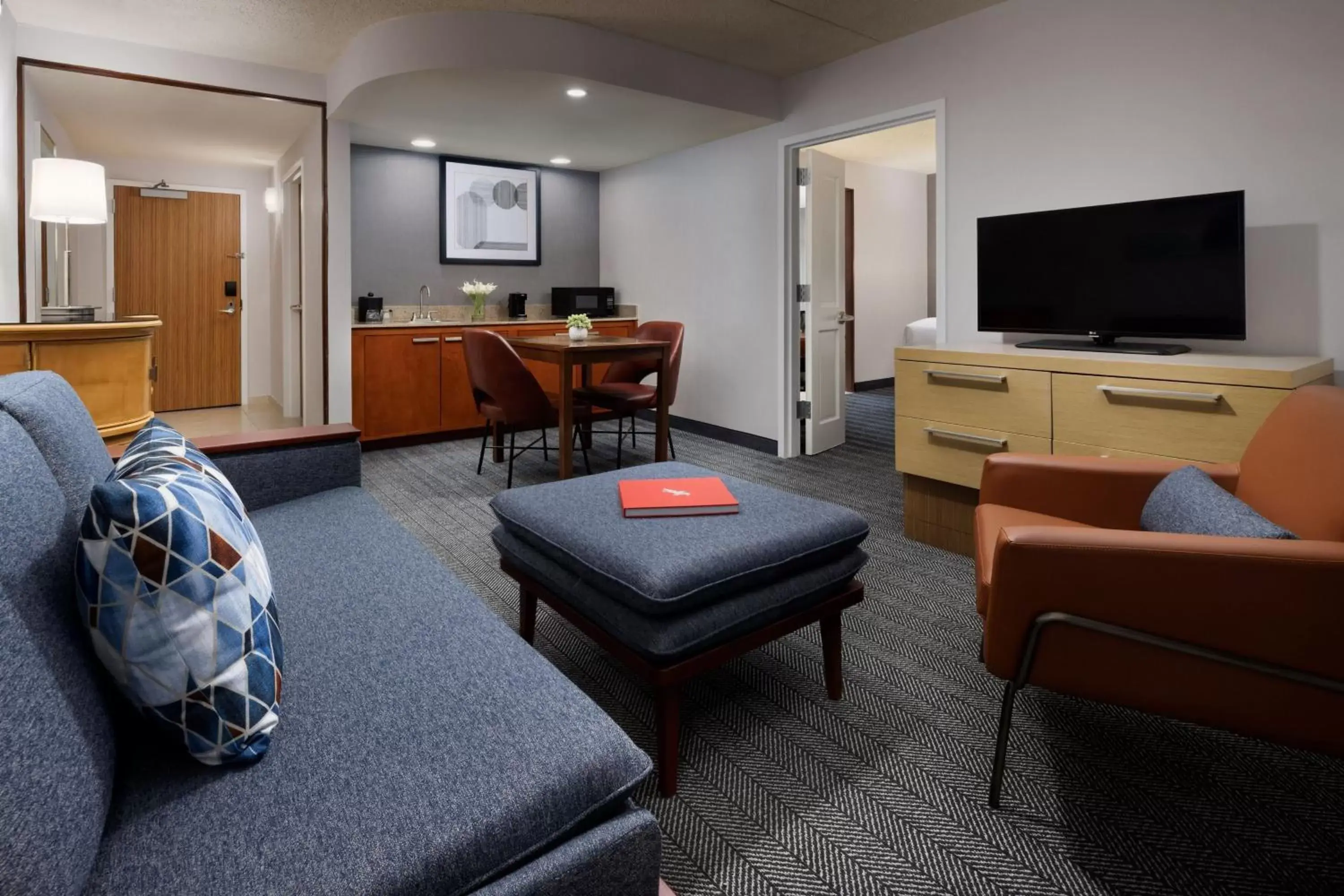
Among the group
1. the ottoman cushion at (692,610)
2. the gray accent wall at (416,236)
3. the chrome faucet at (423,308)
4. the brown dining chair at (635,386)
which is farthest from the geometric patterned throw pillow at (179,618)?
the chrome faucet at (423,308)

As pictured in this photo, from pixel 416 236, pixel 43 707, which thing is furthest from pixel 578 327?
pixel 43 707

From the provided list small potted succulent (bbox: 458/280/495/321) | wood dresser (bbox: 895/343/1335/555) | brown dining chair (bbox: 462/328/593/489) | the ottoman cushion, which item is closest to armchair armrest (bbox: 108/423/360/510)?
the ottoman cushion

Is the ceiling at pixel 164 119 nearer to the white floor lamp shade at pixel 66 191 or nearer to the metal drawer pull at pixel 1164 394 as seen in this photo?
the white floor lamp shade at pixel 66 191

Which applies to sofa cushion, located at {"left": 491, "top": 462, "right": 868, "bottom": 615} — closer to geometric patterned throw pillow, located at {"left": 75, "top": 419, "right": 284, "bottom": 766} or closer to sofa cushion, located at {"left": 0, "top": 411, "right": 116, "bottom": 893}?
geometric patterned throw pillow, located at {"left": 75, "top": 419, "right": 284, "bottom": 766}

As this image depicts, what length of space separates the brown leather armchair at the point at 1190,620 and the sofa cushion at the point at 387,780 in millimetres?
759

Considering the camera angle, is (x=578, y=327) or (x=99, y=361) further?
(x=578, y=327)

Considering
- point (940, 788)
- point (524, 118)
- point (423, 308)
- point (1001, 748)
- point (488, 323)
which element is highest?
point (524, 118)

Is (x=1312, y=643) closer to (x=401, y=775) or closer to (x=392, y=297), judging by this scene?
(x=401, y=775)

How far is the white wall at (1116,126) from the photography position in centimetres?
247

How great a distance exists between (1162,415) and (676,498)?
5.16 feet

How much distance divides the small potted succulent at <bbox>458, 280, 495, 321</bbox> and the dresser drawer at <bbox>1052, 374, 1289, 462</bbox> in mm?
3835

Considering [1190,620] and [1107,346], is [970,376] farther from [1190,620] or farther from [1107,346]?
[1190,620]

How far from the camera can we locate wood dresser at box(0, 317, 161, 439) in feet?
8.05

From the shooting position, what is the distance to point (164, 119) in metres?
4.69
